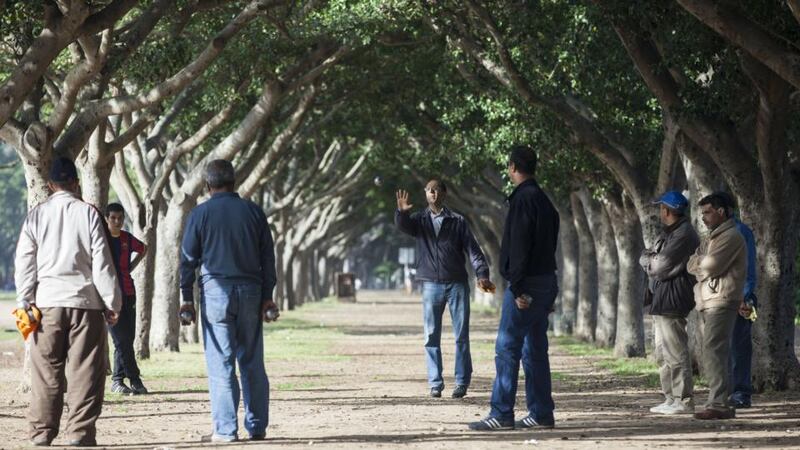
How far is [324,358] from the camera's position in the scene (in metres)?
24.2

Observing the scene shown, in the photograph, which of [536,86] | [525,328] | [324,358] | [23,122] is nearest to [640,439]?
[525,328]

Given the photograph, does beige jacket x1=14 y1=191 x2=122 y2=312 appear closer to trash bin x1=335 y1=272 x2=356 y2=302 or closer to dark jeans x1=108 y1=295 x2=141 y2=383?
dark jeans x1=108 y1=295 x2=141 y2=383

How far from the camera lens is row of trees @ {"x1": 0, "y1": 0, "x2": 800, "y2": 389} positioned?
15.1 m

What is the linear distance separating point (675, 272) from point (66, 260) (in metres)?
5.10

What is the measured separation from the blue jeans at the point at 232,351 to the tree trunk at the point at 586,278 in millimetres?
20476

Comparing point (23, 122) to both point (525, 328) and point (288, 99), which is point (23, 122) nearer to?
point (525, 328)

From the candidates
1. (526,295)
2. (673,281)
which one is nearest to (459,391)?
(673,281)

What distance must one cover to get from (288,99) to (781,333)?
1475 centimetres

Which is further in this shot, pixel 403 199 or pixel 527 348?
pixel 403 199

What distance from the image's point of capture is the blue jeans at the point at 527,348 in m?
11.3

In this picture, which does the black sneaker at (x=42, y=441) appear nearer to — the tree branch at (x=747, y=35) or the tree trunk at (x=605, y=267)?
the tree branch at (x=747, y=35)

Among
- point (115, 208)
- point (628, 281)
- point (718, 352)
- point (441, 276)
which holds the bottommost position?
point (718, 352)

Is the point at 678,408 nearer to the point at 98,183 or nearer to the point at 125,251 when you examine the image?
the point at 125,251

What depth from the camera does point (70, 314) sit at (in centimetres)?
1016
